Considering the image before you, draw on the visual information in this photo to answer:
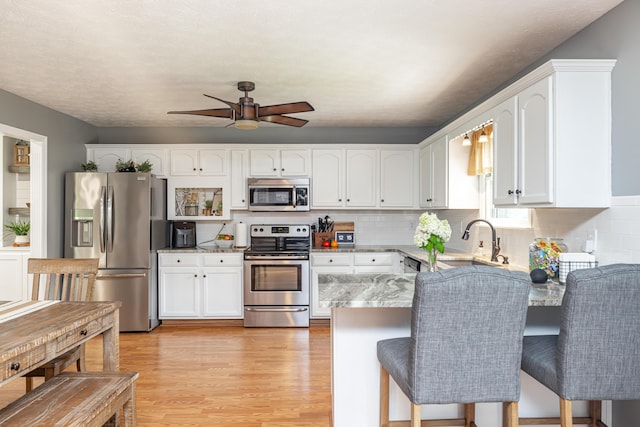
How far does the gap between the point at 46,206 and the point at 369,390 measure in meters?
3.96

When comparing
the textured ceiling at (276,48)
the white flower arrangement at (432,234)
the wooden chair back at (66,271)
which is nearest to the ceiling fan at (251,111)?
the textured ceiling at (276,48)

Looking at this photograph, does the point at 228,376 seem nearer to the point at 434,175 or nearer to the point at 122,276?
the point at 122,276

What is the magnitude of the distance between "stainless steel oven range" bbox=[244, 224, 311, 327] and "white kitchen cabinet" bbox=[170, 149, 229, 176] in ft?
3.62

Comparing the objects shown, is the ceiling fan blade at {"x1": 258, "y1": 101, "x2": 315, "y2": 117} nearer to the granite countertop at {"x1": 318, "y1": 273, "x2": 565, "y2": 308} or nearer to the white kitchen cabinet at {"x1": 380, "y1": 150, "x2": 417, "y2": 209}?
the granite countertop at {"x1": 318, "y1": 273, "x2": 565, "y2": 308}

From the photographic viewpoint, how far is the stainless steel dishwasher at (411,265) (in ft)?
14.3

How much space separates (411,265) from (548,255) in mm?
2012

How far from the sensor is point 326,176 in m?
5.34

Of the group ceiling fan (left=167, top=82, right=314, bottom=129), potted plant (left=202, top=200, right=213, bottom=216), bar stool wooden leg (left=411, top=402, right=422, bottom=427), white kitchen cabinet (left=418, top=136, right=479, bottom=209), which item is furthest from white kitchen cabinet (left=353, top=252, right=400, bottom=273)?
bar stool wooden leg (left=411, top=402, right=422, bottom=427)

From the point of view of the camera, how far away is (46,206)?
4547 mm


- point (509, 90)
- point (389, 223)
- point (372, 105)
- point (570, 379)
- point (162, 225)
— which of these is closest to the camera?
point (570, 379)

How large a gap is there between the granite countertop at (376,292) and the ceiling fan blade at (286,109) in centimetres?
134

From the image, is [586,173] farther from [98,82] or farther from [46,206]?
[46,206]

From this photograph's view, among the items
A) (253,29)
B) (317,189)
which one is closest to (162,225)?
(317,189)

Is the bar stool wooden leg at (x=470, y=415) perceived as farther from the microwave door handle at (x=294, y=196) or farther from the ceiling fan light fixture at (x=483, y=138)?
the microwave door handle at (x=294, y=196)
